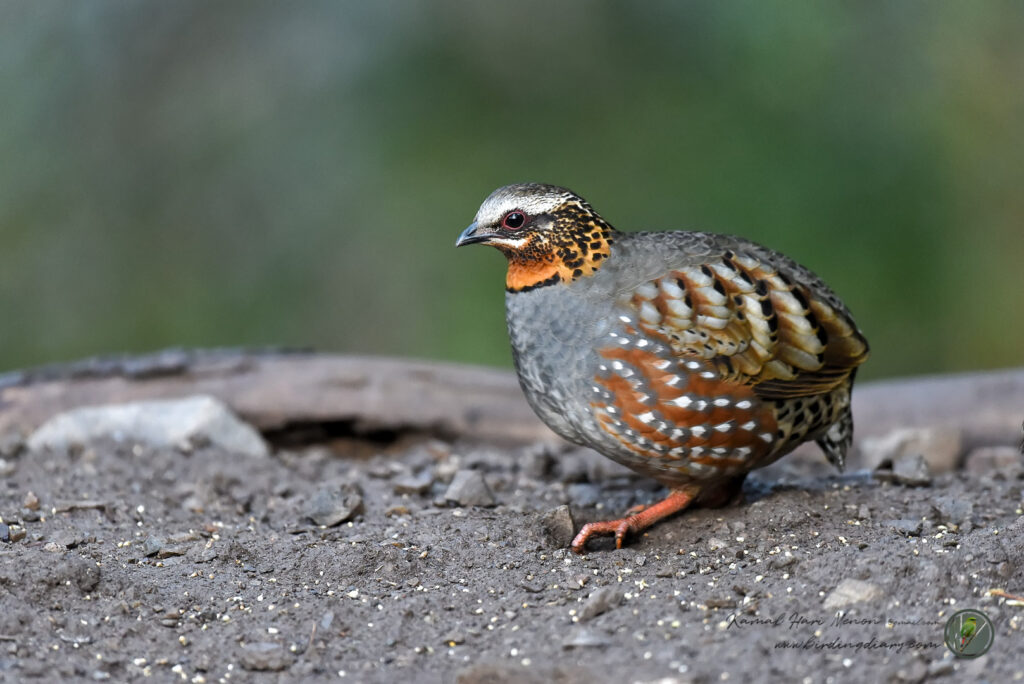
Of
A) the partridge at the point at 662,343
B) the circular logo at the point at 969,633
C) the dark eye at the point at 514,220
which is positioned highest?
the dark eye at the point at 514,220

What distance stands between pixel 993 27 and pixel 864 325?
2493 millimetres

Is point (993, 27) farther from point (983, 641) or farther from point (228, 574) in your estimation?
point (228, 574)

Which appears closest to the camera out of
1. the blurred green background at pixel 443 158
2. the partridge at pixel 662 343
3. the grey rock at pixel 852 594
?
the grey rock at pixel 852 594

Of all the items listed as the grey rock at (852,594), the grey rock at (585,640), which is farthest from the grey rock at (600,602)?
the grey rock at (852,594)

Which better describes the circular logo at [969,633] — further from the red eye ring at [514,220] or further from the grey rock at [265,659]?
the red eye ring at [514,220]

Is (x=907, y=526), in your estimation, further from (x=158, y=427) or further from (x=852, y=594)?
(x=158, y=427)

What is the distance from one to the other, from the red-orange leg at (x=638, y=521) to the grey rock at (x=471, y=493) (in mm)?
539

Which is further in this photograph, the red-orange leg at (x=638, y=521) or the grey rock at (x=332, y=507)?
the grey rock at (x=332, y=507)

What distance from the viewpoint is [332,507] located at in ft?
15.2

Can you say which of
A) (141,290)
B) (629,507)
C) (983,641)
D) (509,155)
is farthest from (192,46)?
(983,641)

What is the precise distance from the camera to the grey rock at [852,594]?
11.1 feet

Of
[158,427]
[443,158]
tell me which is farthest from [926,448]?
[443,158]

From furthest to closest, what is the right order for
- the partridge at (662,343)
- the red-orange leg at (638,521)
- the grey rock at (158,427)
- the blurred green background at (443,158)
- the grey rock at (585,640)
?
the blurred green background at (443,158) < the grey rock at (158,427) < the red-orange leg at (638,521) < the partridge at (662,343) < the grey rock at (585,640)

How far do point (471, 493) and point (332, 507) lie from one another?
0.59 m
